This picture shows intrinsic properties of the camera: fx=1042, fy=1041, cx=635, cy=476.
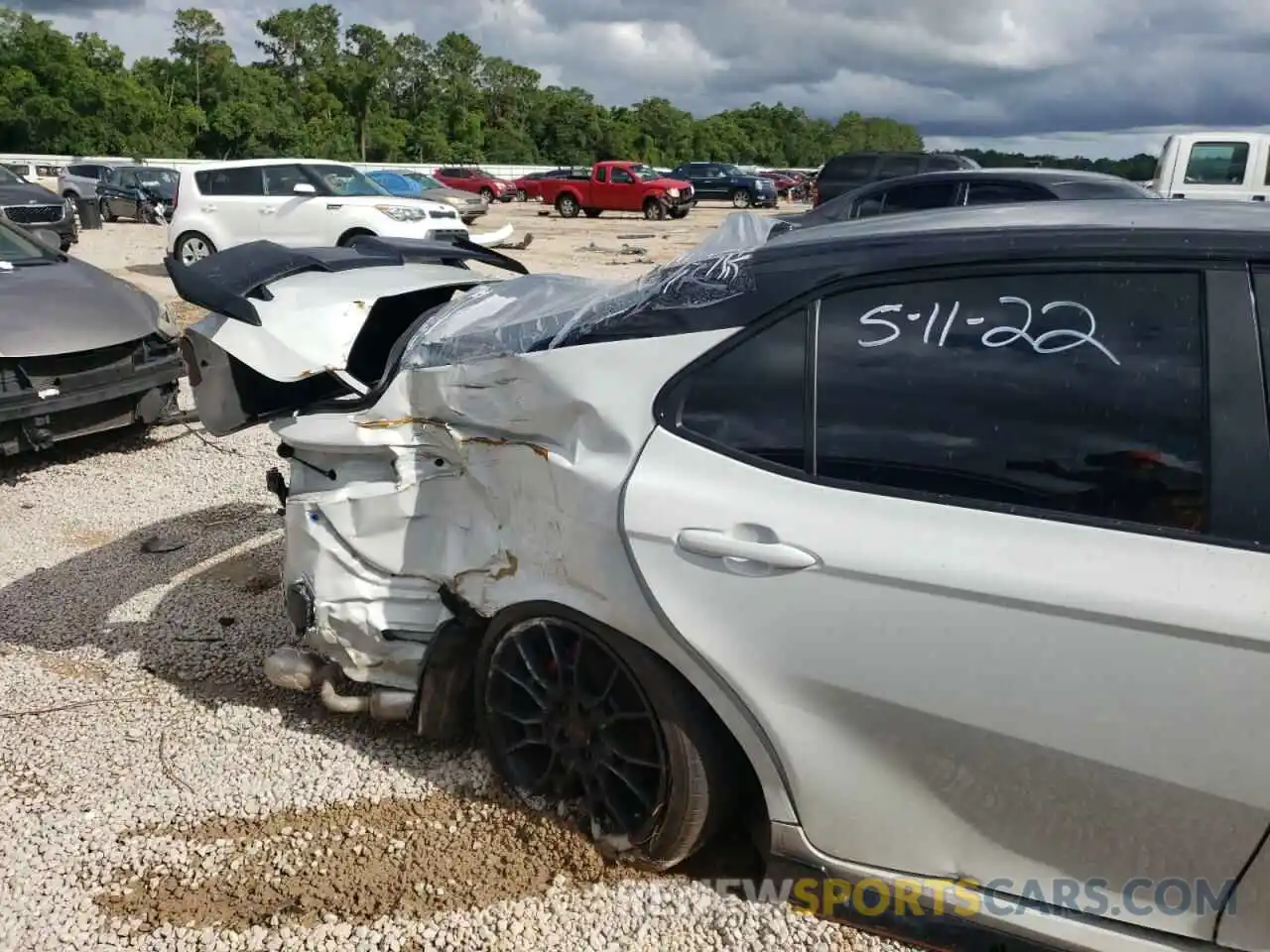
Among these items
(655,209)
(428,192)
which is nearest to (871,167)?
(428,192)

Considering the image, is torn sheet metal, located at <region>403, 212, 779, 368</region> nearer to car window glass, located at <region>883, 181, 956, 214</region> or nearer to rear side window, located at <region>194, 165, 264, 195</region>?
car window glass, located at <region>883, 181, 956, 214</region>

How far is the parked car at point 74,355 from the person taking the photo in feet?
18.7

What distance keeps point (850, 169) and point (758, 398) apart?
60.8 ft

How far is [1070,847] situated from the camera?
202cm

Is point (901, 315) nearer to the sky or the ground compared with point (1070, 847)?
nearer to the sky

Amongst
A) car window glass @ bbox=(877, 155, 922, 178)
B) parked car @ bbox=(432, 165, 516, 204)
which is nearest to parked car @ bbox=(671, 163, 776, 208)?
parked car @ bbox=(432, 165, 516, 204)

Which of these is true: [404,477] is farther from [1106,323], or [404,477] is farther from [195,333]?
[1106,323]

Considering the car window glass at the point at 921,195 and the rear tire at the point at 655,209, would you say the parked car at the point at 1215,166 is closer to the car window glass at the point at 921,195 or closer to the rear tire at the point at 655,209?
the car window glass at the point at 921,195

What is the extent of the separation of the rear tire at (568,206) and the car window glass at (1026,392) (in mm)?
33082

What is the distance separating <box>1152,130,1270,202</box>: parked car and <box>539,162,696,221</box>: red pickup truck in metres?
19.2

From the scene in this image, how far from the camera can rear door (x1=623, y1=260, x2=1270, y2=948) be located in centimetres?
184

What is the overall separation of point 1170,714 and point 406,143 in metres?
76.8

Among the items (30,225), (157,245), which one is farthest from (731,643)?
(157,245)

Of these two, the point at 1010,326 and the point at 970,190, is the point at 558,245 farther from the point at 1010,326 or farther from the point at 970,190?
the point at 1010,326
